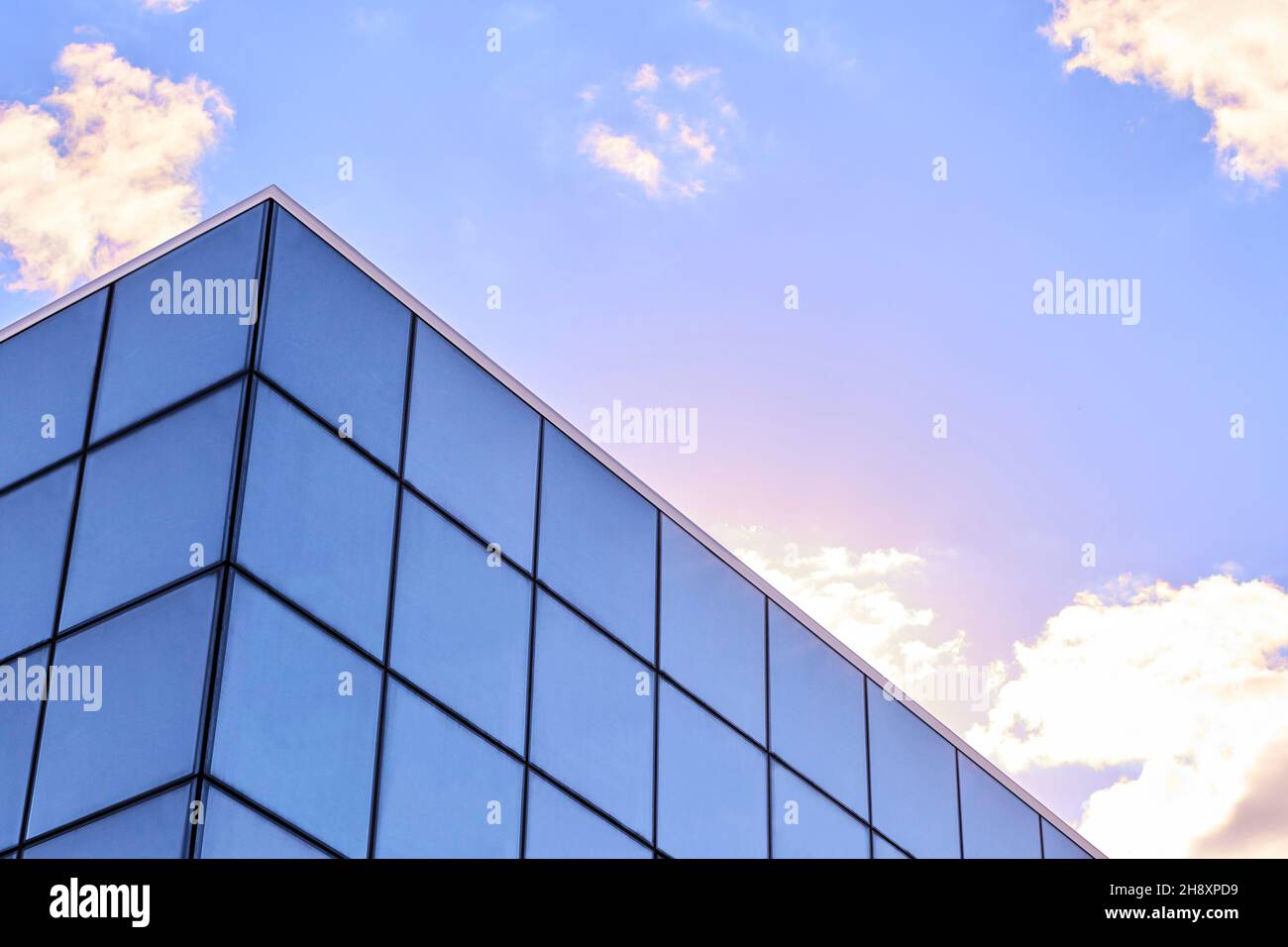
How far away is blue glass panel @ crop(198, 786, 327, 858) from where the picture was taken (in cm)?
1307

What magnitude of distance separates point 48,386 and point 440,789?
20.9 ft

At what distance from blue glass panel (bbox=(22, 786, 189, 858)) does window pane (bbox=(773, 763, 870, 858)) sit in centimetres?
1050

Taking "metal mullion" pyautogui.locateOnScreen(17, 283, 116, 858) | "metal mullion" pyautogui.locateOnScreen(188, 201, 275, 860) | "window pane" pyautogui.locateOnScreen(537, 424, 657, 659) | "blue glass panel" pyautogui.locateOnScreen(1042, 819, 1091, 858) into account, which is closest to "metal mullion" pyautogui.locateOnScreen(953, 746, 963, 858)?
"blue glass panel" pyautogui.locateOnScreen(1042, 819, 1091, 858)

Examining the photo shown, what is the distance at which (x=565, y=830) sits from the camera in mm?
17750

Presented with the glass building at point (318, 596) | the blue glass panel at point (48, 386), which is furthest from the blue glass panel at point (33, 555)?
the blue glass panel at point (48, 386)

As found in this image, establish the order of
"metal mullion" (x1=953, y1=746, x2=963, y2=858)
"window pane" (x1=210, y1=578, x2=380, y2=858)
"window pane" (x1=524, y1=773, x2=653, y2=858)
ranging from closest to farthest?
1. "window pane" (x1=210, y1=578, x2=380, y2=858)
2. "window pane" (x1=524, y1=773, x2=653, y2=858)
3. "metal mullion" (x1=953, y1=746, x2=963, y2=858)

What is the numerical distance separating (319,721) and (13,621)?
385 centimetres

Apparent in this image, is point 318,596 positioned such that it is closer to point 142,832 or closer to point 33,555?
point 142,832

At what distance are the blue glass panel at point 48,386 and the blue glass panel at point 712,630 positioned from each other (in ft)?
26.5

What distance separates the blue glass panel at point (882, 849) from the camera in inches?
955

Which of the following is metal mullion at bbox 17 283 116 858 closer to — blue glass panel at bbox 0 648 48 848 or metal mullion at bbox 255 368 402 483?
blue glass panel at bbox 0 648 48 848

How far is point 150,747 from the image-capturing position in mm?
13562

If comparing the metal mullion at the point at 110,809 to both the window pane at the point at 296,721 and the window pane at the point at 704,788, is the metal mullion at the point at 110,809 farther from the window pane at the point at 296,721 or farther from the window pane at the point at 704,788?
the window pane at the point at 704,788

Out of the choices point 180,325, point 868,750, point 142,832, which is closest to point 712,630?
point 868,750
